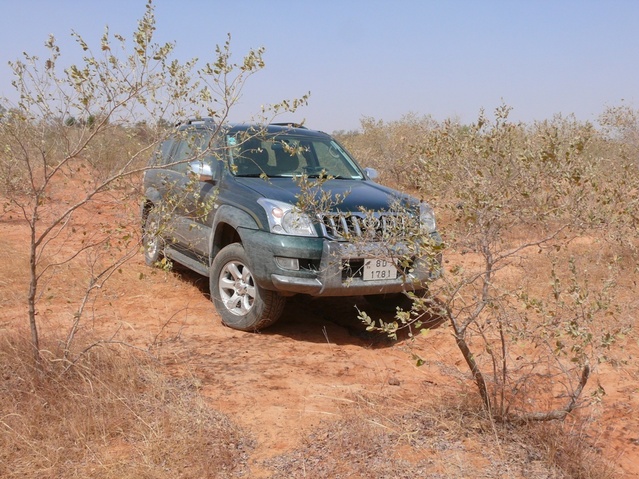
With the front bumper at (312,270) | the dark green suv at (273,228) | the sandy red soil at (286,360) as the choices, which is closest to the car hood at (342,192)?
the dark green suv at (273,228)

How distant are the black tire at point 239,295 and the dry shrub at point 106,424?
1.45m

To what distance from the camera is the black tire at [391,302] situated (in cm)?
645

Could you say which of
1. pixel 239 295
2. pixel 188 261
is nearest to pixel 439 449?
pixel 239 295

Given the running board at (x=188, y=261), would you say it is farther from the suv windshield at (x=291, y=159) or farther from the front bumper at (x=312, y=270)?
the front bumper at (x=312, y=270)

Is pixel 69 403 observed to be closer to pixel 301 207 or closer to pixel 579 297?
pixel 301 207

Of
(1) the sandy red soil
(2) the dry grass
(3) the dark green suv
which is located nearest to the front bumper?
(3) the dark green suv

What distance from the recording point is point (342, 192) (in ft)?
19.2

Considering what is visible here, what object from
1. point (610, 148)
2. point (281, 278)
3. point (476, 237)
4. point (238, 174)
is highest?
point (610, 148)

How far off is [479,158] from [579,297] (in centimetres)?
137

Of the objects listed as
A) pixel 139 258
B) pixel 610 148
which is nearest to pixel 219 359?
pixel 139 258

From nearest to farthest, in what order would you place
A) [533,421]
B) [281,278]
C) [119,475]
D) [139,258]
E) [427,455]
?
1. [119,475]
2. [427,455]
3. [533,421]
4. [281,278]
5. [139,258]

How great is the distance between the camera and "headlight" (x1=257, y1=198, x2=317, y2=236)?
17.3 ft

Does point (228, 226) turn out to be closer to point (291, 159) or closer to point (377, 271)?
point (291, 159)

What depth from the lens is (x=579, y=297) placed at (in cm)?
335
